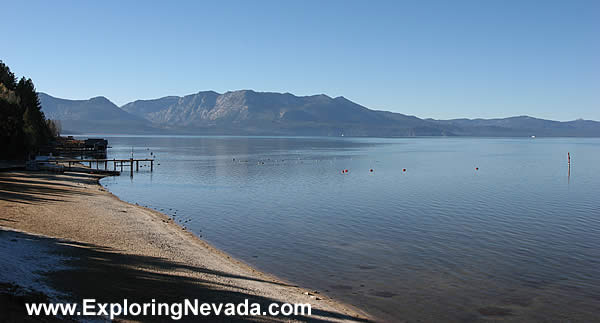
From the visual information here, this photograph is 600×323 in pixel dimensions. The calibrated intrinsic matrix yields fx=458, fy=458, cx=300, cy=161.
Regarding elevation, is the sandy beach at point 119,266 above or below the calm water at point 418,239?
above

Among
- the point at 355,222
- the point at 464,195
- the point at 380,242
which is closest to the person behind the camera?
the point at 380,242

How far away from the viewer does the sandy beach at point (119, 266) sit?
15461mm

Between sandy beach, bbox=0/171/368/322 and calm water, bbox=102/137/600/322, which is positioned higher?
sandy beach, bbox=0/171/368/322

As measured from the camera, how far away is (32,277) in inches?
611

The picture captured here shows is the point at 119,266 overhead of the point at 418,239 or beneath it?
overhead

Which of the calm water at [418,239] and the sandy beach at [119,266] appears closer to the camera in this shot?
the sandy beach at [119,266]

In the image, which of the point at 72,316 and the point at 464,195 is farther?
the point at 464,195

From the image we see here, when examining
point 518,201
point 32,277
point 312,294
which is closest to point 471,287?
Answer: point 312,294

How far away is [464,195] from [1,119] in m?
64.4

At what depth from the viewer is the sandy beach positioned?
15.5m

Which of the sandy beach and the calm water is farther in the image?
the calm water

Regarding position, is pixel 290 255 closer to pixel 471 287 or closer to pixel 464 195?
pixel 471 287

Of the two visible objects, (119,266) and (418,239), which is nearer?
(119,266)

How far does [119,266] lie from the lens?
19469 millimetres
